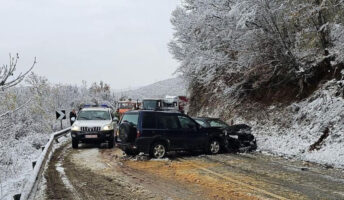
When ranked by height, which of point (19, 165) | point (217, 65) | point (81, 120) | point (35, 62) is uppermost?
point (217, 65)

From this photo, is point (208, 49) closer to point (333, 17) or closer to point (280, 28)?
point (280, 28)

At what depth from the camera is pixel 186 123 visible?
42.4 feet

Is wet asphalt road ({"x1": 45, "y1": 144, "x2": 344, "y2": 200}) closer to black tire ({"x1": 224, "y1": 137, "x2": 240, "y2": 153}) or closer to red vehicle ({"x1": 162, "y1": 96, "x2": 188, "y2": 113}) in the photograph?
black tire ({"x1": 224, "y1": 137, "x2": 240, "y2": 153})

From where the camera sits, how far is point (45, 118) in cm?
2675

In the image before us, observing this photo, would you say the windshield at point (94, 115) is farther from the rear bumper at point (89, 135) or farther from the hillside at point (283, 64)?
the hillside at point (283, 64)

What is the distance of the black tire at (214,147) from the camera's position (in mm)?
13203

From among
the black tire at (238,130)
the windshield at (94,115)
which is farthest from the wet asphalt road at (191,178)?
the windshield at (94,115)

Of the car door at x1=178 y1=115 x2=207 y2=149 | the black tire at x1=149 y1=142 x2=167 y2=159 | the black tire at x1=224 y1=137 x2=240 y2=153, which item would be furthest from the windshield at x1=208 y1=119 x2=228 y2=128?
the black tire at x1=149 y1=142 x2=167 y2=159

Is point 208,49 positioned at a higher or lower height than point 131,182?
higher

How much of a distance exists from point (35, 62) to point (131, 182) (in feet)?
12.3

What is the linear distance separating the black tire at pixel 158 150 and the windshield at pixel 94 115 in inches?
203

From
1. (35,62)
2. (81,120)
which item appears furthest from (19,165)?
(35,62)

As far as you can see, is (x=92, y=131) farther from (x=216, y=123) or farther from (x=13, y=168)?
(x=216, y=123)

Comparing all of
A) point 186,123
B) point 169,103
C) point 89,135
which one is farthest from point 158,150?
point 169,103
